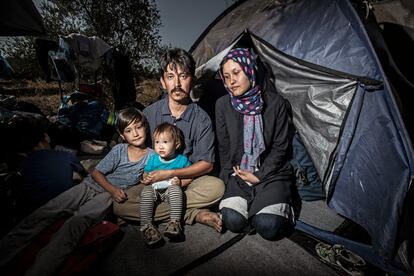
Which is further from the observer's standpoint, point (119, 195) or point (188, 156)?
point (188, 156)

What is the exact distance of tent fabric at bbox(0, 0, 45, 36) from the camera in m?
3.71

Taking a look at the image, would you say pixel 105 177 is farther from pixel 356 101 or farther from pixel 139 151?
pixel 356 101

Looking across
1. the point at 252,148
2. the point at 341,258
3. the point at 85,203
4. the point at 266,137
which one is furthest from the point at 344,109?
the point at 85,203

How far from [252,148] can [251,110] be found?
358mm

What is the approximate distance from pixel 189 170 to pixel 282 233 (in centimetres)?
100

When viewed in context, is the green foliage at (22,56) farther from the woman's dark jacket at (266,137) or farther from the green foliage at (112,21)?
the woman's dark jacket at (266,137)

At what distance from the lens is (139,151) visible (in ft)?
Answer: 7.82

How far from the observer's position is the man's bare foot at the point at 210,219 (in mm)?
2131

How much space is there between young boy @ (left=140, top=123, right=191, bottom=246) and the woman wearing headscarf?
17.0 inches

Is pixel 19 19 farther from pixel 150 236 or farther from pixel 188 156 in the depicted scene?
pixel 150 236

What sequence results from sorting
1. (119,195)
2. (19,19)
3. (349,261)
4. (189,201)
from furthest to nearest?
(19,19)
(189,201)
(119,195)
(349,261)

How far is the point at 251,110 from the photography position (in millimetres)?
2189

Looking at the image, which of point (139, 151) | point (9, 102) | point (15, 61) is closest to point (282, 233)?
point (139, 151)

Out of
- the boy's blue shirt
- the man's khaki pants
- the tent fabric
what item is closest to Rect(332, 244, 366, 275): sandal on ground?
the man's khaki pants
